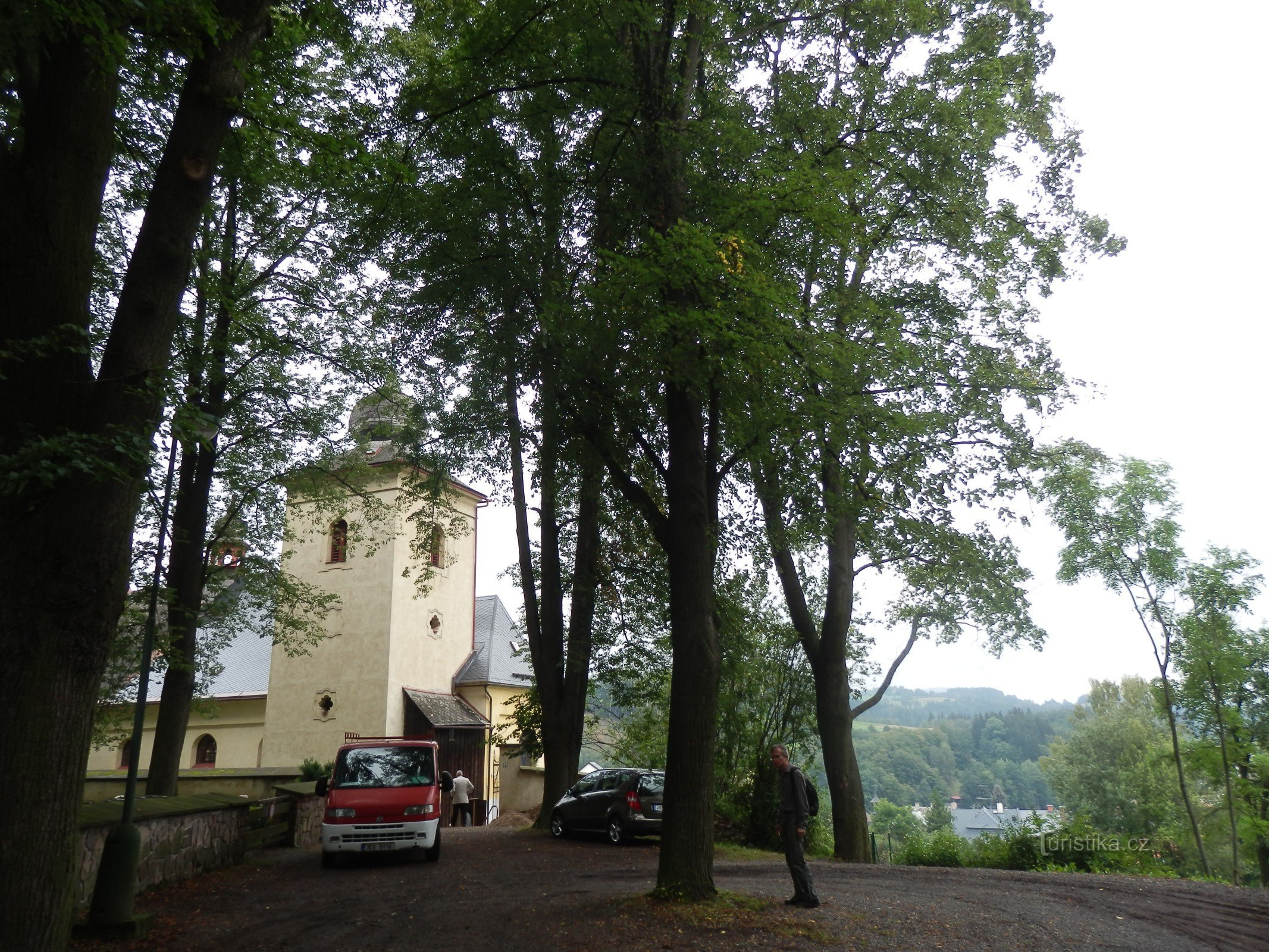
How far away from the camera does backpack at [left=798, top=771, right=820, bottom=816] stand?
9703 millimetres

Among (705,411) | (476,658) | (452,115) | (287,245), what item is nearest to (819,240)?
(705,411)

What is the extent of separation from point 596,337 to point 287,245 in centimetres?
1039

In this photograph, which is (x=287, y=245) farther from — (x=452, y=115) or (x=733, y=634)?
(x=733, y=634)

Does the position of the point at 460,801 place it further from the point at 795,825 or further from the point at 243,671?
the point at 795,825

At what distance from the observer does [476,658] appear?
38.2 metres

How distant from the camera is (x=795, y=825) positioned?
31.4 feet

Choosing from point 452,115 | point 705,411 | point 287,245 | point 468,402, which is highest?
point 287,245

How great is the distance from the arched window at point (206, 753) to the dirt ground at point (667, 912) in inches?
997

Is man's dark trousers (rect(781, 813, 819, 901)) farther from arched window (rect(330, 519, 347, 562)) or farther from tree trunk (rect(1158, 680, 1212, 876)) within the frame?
arched window (rect(330, 519, 347, 562))

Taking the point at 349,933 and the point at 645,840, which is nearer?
the point at 349,933

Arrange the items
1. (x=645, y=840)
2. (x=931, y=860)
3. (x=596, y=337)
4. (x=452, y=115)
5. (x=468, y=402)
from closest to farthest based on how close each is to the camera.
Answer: (x=596, y=337) → (x=452, y=115) → (x=468, y=402) → (x=645, y=840) → (x=931, y=860)

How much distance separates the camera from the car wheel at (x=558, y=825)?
61.1ft

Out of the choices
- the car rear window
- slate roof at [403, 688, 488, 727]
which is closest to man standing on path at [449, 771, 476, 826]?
slate roof at [403, 688, 488, 727]

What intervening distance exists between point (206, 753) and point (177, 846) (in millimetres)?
26707
